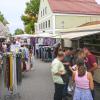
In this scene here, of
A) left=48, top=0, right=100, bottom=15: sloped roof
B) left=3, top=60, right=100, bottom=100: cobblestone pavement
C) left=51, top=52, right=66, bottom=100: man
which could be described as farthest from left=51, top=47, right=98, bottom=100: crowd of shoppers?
left=48, top=0, right=100, bottom=15: sloped roof

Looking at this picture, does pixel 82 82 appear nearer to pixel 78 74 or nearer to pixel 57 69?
pixel 78 74

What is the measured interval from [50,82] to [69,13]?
107 ft

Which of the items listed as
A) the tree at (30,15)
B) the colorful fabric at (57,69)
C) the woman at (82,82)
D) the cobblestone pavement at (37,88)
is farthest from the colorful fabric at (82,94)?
the tree at (30,15)

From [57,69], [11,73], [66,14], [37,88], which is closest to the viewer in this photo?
[57,69]

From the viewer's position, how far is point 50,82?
14.3m

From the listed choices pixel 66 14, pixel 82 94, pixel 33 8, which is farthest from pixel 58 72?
pixel 33 8

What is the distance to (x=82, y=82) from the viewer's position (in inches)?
268

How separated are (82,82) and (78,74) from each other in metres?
0.18

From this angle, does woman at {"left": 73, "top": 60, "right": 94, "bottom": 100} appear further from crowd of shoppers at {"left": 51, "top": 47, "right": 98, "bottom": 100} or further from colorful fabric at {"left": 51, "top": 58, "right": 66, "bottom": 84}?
colorful fabric at {"left": 51, "top": 58, "right": 66, "bottom": 84}

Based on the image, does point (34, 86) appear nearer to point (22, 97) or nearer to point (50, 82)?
point (50, 82)

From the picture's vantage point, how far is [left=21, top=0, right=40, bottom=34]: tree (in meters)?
62.4

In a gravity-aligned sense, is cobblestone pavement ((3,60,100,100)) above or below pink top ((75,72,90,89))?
below

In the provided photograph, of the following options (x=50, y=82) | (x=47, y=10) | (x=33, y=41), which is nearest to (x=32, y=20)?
(x=47, y=10)

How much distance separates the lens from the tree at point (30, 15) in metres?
62.4
